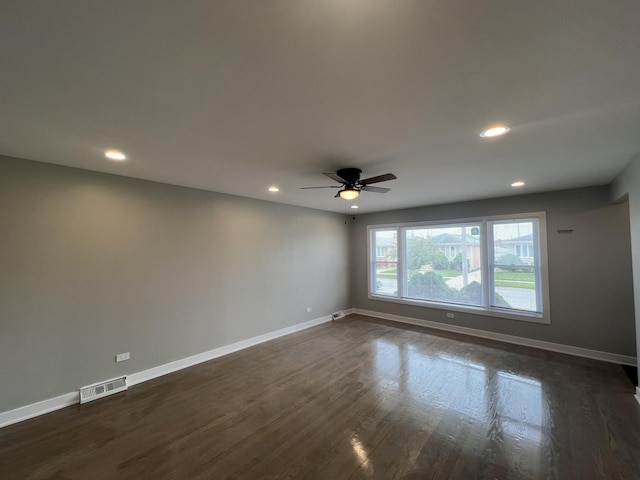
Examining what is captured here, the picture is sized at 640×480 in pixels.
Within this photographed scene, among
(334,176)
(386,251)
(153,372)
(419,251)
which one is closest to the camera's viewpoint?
(334,176)

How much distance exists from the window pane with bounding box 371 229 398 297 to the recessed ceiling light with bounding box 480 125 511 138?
439cm

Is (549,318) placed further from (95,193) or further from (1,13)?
(95,193)

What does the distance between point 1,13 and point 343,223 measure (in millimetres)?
6367

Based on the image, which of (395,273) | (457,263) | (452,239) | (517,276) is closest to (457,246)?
(452,239)

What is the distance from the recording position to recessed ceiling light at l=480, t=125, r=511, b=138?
2181 mm

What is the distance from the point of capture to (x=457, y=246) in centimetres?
573

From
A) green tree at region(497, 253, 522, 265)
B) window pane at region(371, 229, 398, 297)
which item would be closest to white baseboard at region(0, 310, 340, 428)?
window pane at region(371, 229, 398, 297)

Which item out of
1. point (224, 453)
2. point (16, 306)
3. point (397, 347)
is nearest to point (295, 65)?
point (224, 453)

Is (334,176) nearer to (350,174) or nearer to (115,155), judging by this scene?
(350,174)

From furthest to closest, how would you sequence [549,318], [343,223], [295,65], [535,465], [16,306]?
1. [343,223]
2. [549,318]
3. [16,306]
4. [535,465]
5. [295,65]

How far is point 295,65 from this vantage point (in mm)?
1438

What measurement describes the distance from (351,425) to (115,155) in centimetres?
368

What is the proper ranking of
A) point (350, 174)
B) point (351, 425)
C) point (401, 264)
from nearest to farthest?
1. point (351, 425)
2. point (350, 174)
3. point (401, 264)

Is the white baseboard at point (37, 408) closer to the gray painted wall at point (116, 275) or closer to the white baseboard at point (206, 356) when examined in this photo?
the gray painted wall at point (116, 275)
